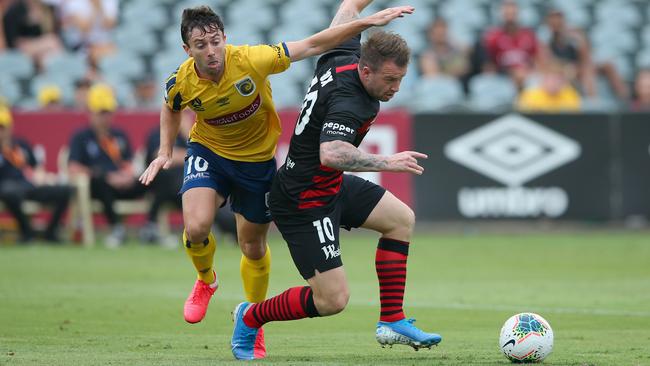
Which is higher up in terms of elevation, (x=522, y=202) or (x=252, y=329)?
(x=252, y=329)

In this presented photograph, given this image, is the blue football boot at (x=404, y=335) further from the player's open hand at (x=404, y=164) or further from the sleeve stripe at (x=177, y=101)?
the sleeve stripe at (x=177, y=101)

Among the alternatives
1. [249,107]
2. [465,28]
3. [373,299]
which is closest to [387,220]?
[249,107]

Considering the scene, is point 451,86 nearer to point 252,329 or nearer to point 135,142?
point 135,142

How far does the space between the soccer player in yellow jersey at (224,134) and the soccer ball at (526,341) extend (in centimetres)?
165

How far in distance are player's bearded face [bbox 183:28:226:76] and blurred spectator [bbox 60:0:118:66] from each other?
41.3 feet

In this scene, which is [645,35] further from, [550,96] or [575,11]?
[550,96]

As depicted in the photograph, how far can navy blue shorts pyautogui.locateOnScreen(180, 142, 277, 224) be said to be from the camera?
8188 mm

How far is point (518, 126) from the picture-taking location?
1806cm

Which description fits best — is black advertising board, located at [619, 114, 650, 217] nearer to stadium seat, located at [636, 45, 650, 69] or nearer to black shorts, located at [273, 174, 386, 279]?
stadium seat, located at [636, 45, 650, 69]

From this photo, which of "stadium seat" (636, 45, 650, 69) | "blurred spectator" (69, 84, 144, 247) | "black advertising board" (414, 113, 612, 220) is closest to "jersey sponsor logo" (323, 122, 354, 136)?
"blurred spectator" (69, 84, 144, 247)

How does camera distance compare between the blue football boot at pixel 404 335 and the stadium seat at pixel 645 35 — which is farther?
the stadium seat at pixel 645 35

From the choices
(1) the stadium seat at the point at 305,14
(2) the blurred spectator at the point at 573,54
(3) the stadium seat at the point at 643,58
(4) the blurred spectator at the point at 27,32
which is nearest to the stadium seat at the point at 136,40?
(4) the blurred spectator at the point at 27,32

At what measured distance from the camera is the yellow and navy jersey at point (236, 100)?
7.88 m

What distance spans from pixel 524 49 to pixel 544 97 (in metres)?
1.72
